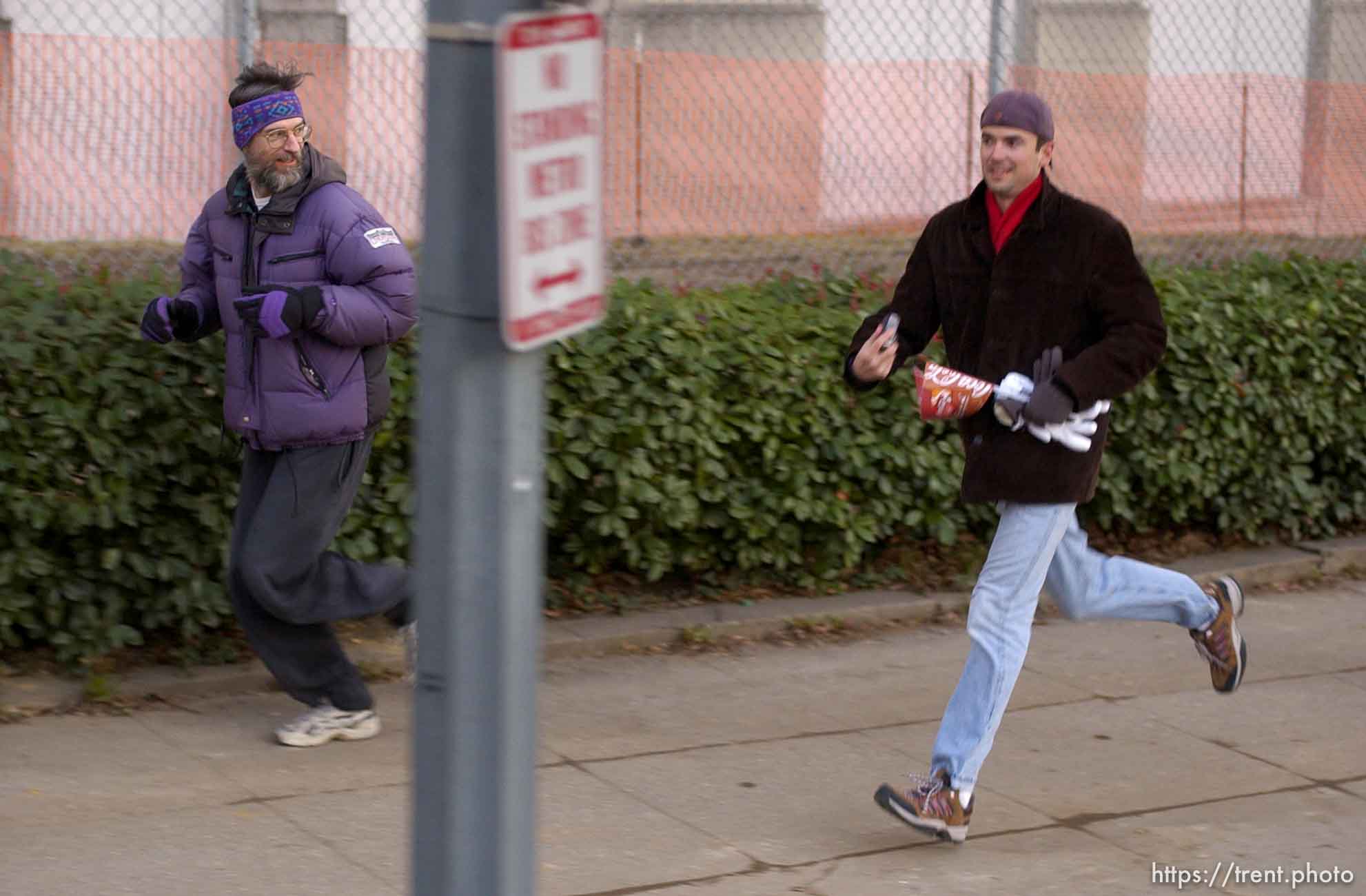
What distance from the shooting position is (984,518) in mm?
7113

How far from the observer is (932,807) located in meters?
4.59

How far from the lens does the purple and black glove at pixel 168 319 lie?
5.09 meters

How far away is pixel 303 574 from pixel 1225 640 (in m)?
2.59

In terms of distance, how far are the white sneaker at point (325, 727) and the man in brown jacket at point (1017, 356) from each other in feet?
5.18

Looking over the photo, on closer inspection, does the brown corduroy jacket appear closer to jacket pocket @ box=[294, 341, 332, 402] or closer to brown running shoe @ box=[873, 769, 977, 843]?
brown running shoe @ box=[873, 769, 977, 843]

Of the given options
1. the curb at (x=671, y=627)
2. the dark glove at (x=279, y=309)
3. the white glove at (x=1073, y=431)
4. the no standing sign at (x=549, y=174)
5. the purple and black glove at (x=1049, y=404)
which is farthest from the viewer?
the curb at (x=671, y=627)

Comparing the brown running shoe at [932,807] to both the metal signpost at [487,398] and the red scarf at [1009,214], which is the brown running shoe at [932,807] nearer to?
the red scarf at [1009,214]

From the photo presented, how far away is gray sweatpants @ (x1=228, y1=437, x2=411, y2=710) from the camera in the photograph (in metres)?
5.02

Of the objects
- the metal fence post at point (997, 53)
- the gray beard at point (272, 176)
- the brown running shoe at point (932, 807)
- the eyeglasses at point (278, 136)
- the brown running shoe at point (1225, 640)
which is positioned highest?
the metal fence post at point (997, 53)

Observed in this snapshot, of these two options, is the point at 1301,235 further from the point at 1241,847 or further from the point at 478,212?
the point at 478,212

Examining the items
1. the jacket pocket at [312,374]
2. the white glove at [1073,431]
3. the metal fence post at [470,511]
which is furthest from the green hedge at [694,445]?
the metal fence post at [470,511]

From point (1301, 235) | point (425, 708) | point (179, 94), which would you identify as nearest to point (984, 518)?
point (1301, 235)

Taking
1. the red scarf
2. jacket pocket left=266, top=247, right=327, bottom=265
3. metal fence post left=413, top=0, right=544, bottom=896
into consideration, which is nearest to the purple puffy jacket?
jacket pocket left=266, top=247, right=327, bottom=265

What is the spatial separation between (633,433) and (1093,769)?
1.88 metres
